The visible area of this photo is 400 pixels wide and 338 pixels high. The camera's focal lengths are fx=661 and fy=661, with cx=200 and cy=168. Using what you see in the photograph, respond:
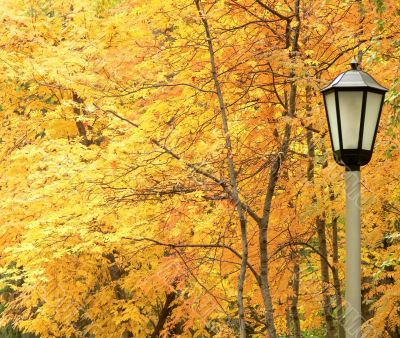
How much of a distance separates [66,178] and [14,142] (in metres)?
A: 4.16

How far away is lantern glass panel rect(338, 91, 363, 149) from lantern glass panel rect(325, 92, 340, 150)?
0.14ft

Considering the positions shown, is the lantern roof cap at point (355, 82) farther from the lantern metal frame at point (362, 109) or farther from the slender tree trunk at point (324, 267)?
the slender tree trunk at point (324, 267)

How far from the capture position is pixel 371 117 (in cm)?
414

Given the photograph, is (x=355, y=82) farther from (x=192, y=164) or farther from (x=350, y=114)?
(x=192, y=164)

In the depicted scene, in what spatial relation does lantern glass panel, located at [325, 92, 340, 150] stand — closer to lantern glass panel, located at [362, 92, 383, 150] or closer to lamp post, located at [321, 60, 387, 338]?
lamp post, located at [321, 60, 387, 338]

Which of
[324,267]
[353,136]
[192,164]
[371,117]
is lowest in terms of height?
[324,267]

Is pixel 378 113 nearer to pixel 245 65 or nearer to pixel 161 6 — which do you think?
pixel 245 65

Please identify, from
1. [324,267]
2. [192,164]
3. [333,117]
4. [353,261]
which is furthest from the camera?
[324,267]

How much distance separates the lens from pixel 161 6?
329 inches

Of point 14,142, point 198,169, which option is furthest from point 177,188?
point 14,142

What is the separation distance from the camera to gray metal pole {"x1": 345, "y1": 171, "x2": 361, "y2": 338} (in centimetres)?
403

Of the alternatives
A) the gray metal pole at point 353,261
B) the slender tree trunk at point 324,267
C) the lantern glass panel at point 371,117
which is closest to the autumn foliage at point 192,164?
the slender tree trunk at point 324,267

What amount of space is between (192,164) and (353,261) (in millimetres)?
3602

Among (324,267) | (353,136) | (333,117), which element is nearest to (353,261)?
(353,136)
